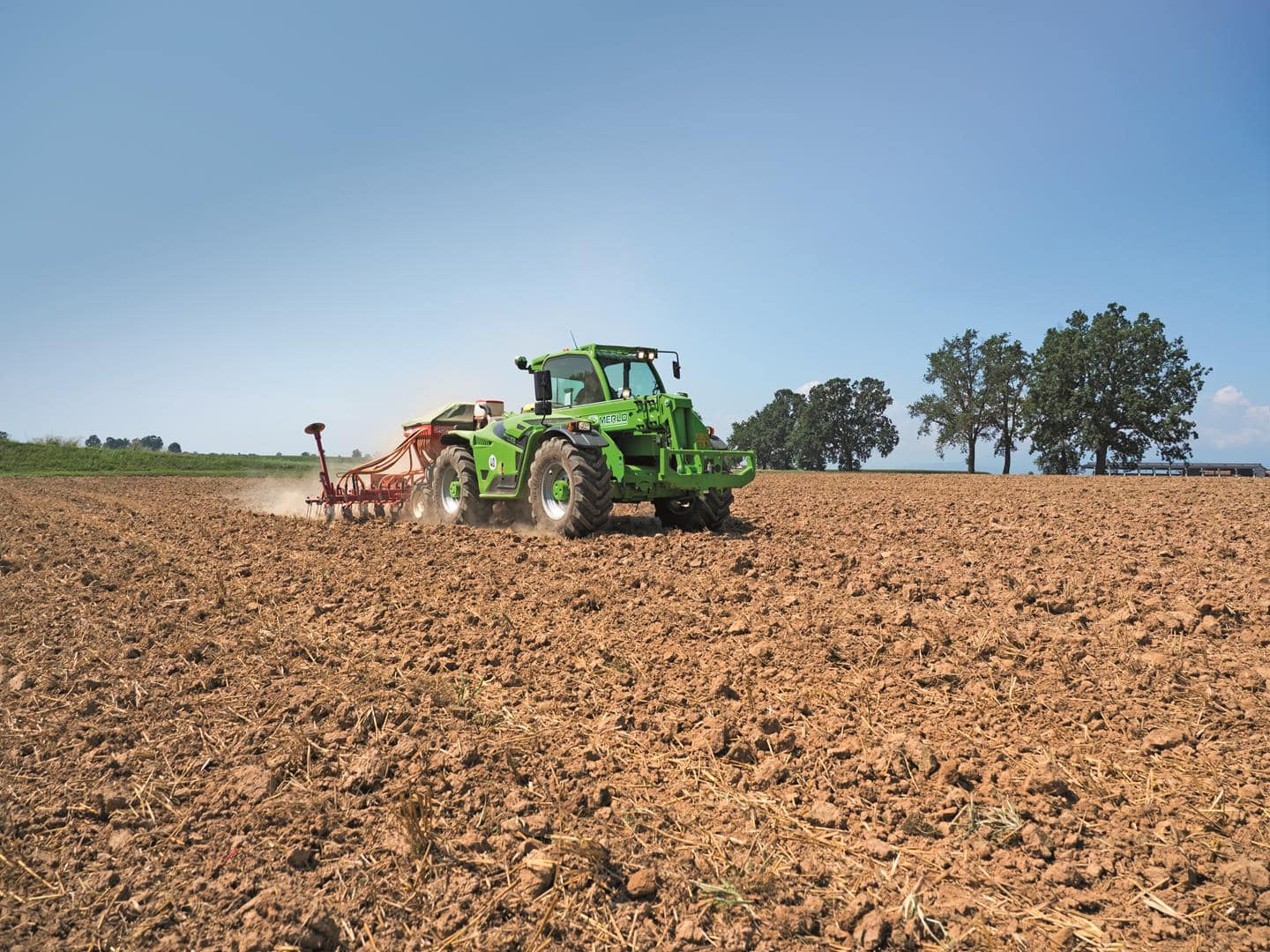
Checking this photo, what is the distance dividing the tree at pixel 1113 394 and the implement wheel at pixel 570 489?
4216 centimetres

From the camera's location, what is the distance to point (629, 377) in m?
10.2

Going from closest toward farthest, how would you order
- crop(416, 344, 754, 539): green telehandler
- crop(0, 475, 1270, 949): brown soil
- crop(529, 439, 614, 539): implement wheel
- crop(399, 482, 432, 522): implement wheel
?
crop(0, 475, 1270, 949): brown soil < crop(529, 439, 614, 539): implement wheel < crop(416, 344, 754, 539): green telehandler < crop(399, 482, 432, 522): implement wheel

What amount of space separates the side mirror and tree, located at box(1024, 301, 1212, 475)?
41.9 m

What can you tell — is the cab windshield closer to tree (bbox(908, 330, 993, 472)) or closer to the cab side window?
the cab side window

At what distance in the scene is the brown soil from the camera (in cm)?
263

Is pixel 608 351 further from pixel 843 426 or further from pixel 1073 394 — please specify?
pixel 843 426

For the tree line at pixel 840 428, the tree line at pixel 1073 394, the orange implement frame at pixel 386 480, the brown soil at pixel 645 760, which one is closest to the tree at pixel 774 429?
the tree line at pixel 840 428

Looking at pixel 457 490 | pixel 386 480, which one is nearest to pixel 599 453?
pixel 457 490

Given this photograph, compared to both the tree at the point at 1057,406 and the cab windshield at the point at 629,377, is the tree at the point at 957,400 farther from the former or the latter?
the cab windshield at the point at 629,377

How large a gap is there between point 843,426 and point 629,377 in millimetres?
63585

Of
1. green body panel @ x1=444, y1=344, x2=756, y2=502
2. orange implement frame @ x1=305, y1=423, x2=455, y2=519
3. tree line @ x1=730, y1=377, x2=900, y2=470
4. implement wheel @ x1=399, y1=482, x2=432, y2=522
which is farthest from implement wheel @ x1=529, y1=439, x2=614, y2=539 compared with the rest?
tree line @ x1=730, y1=377, x2=900, y2=470

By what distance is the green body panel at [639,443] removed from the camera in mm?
→ 9320

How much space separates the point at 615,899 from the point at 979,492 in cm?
1627

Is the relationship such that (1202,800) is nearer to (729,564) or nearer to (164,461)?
(729,564)
